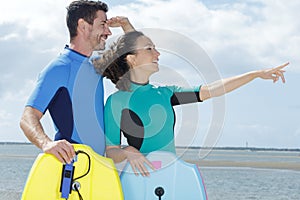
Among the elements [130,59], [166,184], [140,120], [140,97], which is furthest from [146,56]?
[166,184]

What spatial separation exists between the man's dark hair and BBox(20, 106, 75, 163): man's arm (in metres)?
0.59

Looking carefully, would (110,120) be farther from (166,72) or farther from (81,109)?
(166,72)

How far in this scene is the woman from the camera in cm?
324

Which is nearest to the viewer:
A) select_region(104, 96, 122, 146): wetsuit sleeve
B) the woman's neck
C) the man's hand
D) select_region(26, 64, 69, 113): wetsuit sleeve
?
the man's hand

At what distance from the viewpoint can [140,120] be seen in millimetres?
3240

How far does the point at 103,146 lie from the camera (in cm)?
327

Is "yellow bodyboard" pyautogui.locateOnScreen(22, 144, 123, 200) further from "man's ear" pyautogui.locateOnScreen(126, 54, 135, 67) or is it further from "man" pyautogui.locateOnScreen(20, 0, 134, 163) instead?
"man's ear" pyautogui.locateOnScreen(126, 54, 135, 67)

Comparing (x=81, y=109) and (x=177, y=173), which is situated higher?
(x=81, y=109)

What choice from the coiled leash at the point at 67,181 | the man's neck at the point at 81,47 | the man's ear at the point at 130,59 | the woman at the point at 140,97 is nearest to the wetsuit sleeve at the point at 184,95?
the woman at the point at 140,97

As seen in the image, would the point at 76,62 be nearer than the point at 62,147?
No

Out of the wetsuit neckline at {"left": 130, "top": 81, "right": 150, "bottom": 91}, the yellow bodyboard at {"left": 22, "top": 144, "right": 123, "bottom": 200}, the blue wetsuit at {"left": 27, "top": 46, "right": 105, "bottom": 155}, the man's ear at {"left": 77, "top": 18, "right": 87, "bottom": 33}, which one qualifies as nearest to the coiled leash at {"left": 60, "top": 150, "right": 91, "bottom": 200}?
the yellow bodyboard at {"left": 22, "top": 144, "right": 123, "bottom": 200}

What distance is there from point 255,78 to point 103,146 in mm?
938

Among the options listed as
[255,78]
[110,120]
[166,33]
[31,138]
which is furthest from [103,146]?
[255,78]

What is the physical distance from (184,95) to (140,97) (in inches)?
10.7
